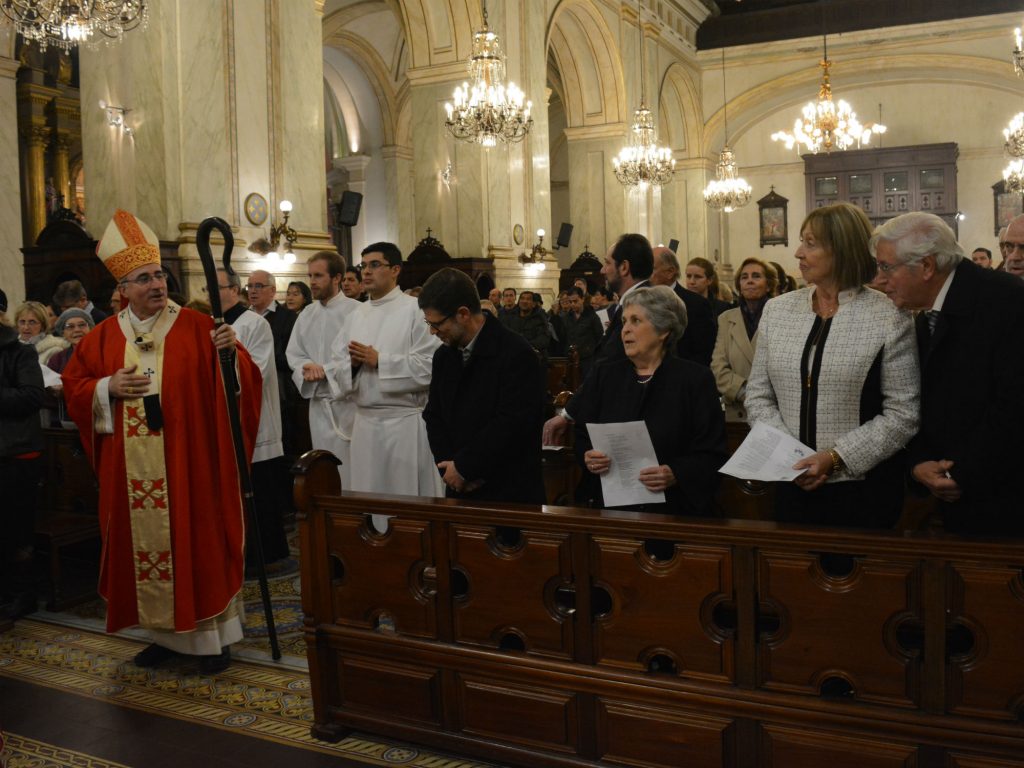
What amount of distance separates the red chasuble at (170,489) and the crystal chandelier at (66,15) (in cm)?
371

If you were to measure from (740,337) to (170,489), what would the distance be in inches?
131

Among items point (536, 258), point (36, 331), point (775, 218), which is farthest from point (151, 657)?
point (775, 218)

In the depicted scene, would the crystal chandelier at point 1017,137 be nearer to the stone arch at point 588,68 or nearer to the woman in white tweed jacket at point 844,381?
the stone arch at point 588,68

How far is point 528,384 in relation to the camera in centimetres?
379

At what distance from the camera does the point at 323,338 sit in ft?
20.2

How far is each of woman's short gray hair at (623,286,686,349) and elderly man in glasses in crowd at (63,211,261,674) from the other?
76.0 inches

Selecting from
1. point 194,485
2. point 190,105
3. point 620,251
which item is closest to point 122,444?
point 194,485

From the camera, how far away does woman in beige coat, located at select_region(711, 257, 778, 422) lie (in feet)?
18.5

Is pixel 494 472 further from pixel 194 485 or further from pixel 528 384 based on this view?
pixel 194 485

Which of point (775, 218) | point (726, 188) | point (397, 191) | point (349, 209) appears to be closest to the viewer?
point (349, 209)

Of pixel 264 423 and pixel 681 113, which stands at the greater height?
pixel 681 113

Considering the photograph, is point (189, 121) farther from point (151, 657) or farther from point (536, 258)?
point (536, 258)

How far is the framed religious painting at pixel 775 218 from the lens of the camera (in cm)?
2564

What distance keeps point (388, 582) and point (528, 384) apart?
0.95 meters
